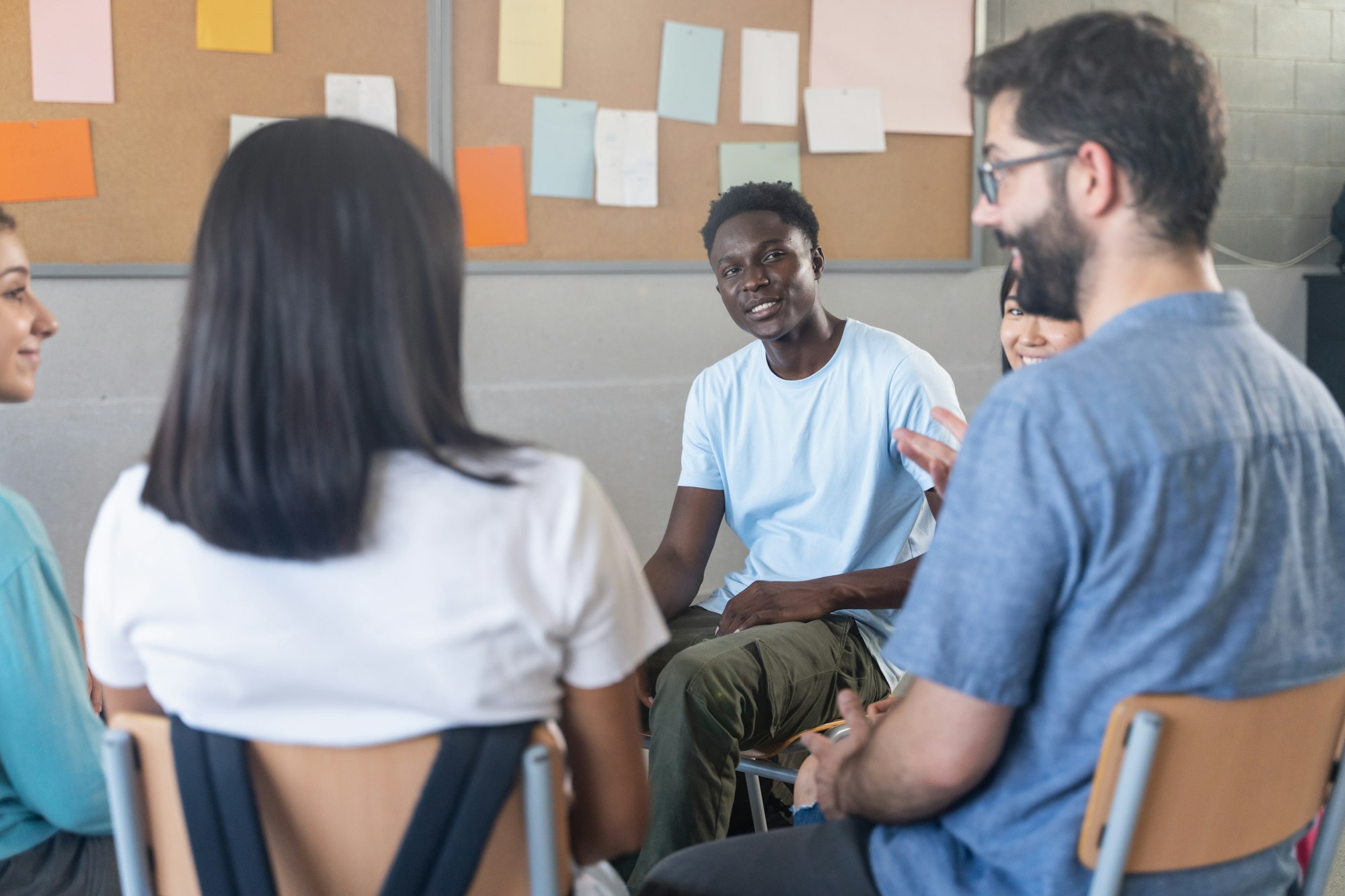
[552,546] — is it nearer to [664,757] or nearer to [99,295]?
[664,757]

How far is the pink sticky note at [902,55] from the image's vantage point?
2861 millimetres

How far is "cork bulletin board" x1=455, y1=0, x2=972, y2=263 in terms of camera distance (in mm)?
2617

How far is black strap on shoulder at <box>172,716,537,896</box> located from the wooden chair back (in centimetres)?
46

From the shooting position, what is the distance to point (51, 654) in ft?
3.29

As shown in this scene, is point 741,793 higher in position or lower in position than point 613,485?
lower

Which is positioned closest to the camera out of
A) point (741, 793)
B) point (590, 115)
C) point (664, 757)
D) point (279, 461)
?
point (279, 461)

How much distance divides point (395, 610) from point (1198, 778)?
2.10 feet

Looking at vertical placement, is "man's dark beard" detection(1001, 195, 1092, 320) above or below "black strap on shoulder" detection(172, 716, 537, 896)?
above

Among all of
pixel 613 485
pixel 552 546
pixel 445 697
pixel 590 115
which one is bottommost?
pixel 613 485

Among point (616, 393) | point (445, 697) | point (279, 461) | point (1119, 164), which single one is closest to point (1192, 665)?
point (1119, 164)

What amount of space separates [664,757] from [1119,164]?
1.06 meters

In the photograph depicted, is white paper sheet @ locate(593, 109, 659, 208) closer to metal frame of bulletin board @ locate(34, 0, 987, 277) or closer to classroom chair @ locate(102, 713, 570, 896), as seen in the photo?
metal frame of bulletin board @ locate(34, 0, 987, 277)

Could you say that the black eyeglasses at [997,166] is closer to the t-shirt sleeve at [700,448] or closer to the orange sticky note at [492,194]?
the t-shirt sleeve at [700,448]

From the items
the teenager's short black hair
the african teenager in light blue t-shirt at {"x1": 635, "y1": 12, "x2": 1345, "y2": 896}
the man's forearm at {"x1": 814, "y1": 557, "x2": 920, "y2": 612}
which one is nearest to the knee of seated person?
the man's forearm at {"x1": 814, "y1": 557, "x2": 920, "y2": 612}
